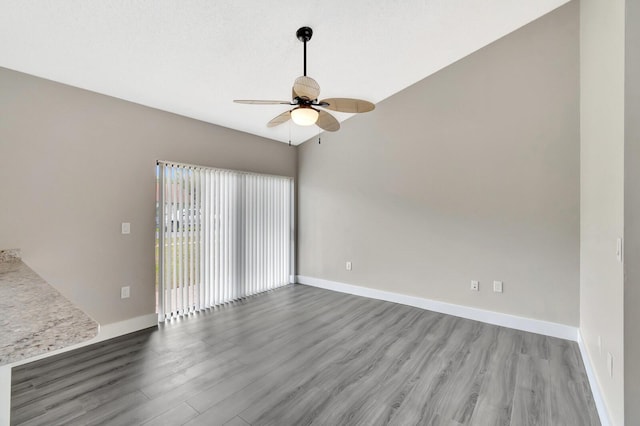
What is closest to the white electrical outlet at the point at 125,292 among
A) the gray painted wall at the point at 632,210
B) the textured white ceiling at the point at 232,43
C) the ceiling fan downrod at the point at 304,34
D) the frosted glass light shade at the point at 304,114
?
the textured white ceiling at the point at 232,43

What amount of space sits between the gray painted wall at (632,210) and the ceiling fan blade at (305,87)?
1830 mm

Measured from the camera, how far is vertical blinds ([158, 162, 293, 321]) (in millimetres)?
→ 3566

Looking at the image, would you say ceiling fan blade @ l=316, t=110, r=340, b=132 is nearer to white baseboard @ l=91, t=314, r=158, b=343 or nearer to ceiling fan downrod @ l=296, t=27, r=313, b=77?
ceiling fan downrod @ l=296, t=27, r=313, b=77

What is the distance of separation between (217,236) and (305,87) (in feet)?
8.83

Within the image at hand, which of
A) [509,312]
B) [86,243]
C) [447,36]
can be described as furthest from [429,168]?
[86,243]

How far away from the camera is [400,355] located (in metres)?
2.72

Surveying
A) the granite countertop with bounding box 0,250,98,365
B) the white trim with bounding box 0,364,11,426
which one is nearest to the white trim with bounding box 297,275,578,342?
the granite countertop with bounding box 0,250,98,365

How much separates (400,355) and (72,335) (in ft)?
8.50

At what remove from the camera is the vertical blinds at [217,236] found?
357 cm

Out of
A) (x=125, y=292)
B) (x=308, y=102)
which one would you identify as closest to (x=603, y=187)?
(x=308, y=102)

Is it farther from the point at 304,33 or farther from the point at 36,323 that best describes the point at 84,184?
the point at 304,33

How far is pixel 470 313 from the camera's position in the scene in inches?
143

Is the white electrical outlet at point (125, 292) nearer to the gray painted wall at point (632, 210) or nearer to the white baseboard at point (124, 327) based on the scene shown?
the white baseboard at point (124, 327)

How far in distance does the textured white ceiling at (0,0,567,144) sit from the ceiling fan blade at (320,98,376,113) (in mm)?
778
